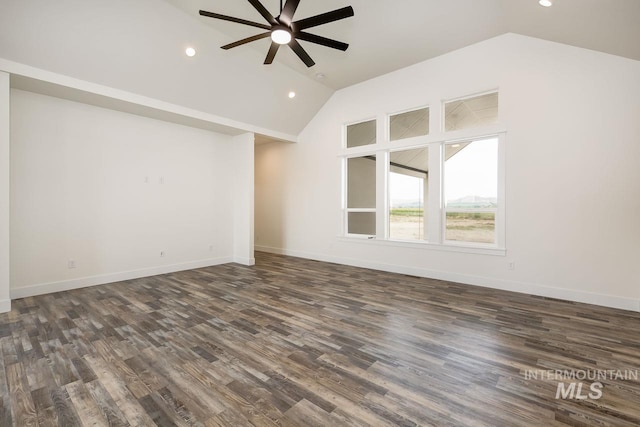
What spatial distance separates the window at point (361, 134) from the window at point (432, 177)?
0.07 feet

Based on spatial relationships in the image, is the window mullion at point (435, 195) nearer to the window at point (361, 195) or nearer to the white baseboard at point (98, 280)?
the window at point (361, 195)

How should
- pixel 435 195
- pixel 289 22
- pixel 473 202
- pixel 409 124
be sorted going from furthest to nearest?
pixel 409 124 → pixel 435 195 → pixel 473 202 → pixel 289 22

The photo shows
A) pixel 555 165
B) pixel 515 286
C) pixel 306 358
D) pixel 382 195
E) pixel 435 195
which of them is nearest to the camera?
pixel 306 358

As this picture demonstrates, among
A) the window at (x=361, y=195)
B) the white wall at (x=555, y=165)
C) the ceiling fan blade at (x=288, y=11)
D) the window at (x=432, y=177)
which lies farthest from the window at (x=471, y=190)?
the ceiling fan blade at (x=288, y=11)

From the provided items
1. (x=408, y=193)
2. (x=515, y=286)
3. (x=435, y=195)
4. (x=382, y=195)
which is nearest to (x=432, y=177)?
(x=435, y=195)

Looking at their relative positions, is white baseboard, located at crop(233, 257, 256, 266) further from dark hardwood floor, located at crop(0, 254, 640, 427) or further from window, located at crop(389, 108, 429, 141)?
window, located at crop(389, 108, 429, 141)

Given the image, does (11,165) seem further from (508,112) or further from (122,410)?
(508,112)

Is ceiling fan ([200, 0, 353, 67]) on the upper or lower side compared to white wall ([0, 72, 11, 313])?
upper

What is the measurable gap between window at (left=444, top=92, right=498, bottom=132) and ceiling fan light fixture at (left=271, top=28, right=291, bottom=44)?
3.23 m

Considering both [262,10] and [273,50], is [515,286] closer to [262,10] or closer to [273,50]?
[273,50]

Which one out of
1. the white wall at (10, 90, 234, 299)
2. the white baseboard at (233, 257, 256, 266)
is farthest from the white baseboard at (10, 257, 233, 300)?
the white baseboard at (233, 257, 256, 266)

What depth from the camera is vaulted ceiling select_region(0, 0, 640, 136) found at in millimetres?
3230

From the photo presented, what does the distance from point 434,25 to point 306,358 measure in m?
4.60

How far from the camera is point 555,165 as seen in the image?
4012mm
